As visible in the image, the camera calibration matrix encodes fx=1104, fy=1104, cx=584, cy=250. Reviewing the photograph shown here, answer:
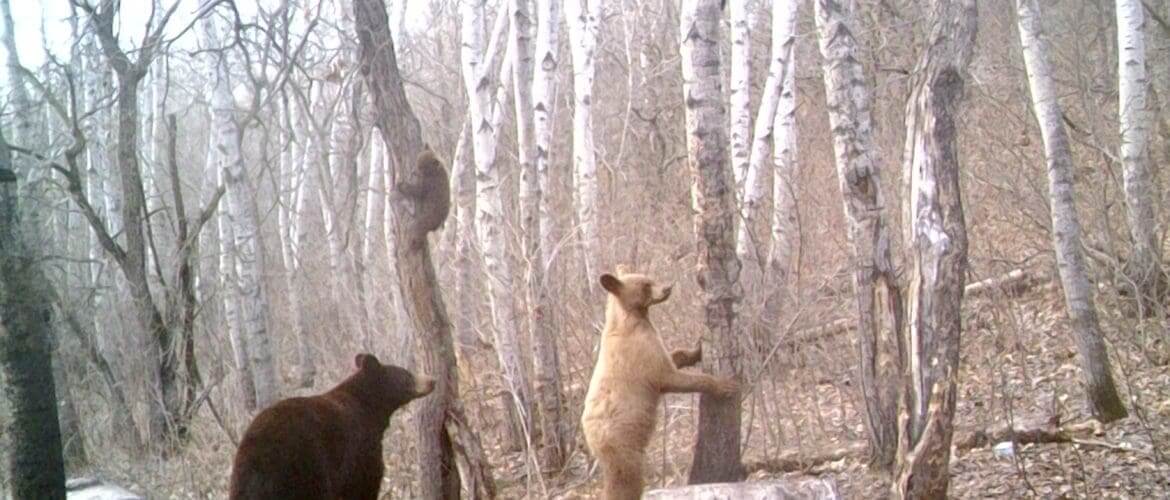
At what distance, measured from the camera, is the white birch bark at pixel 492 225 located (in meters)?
8.03

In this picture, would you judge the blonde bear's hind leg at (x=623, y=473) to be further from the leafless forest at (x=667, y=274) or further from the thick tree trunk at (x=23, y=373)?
the thick tree trunk at (x=23, y=373)

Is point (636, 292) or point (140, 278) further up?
point (140, 278)

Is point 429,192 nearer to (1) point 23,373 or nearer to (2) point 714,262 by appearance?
(2) point 714,262

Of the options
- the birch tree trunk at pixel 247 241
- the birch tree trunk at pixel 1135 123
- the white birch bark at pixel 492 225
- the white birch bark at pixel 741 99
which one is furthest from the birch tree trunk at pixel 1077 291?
the birch tree trunk at pixel 247 241

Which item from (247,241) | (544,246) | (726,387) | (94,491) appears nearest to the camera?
(726,387)

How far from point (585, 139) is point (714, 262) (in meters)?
4.56

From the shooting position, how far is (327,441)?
5816 mm

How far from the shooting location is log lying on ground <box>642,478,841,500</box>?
5422 mm

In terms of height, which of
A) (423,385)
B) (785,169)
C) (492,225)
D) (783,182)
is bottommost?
(423,385)

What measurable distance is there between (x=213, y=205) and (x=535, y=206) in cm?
315

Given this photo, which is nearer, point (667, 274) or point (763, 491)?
point (763, 491)

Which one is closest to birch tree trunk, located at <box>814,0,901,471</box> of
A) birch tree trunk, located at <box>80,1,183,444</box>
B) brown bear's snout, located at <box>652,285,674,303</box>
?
brown bear's snout, located at <box>652,285,674,303</box>

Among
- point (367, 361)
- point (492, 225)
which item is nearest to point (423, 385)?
point (367, 361)

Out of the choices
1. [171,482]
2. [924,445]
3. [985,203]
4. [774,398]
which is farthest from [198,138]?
[924,445]
